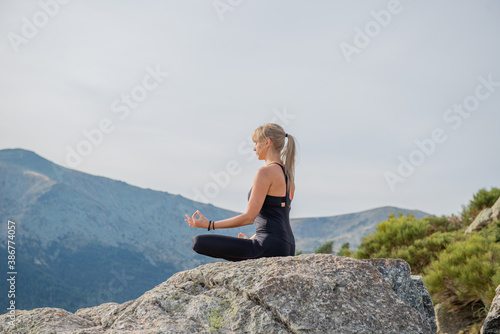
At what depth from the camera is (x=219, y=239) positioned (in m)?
4.16

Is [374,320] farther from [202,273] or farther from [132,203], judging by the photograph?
[132,203]

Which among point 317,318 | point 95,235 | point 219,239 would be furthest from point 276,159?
point 95,235

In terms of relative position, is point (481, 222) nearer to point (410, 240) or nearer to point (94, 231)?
point (410, 240)

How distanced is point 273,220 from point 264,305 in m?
1.08

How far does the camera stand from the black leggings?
4.16 metres

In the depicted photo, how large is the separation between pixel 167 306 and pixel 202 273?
469 mm

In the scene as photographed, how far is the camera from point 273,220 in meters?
4.25

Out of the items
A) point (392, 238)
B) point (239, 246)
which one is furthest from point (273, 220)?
point (392, 238)

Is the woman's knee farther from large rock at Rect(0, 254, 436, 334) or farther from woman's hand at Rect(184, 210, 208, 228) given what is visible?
large rock at Rect(0, 254, 436, 334)

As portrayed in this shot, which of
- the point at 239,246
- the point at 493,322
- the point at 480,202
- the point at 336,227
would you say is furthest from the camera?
the point at 336,227

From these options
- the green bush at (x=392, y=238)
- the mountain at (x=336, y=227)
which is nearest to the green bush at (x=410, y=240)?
the green bush at (x=392, y=238)

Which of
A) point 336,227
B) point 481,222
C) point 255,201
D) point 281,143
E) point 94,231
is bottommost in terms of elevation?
point 255,201

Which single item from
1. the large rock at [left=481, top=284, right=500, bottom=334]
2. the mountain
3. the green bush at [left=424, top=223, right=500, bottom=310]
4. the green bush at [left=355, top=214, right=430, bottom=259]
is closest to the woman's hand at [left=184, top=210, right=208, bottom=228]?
the large rock at [left=481, top=284, right=500, bottom=334]

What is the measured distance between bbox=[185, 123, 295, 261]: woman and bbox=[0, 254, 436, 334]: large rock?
0.23m
